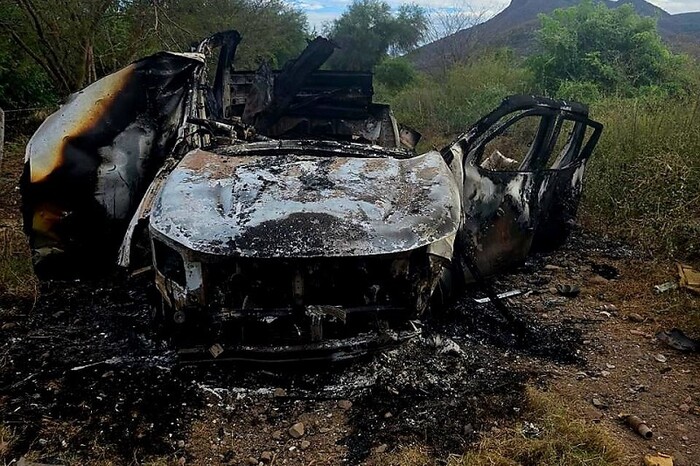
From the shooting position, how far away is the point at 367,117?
6.10 metres

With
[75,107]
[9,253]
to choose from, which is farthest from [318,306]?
[9,253]

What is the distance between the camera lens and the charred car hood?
2789mm

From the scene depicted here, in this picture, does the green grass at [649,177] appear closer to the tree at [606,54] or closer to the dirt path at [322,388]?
the dirt path at [322,388]

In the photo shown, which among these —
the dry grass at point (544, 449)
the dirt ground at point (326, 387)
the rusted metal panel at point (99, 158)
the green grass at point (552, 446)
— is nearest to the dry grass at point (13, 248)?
the dirt ground at point (326, 387)

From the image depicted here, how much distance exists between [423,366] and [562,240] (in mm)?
2549

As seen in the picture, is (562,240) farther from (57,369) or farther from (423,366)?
(57,369)

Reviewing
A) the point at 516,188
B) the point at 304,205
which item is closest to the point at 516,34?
the point at 516,188

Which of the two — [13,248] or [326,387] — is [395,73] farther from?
[326,387]

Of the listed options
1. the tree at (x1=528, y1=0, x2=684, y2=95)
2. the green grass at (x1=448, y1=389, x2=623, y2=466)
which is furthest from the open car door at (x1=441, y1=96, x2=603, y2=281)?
the tree at (x1=528, y1=0, x2=684, y2=95)

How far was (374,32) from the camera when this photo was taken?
66.5 feet

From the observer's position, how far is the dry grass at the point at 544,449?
2.51 metres

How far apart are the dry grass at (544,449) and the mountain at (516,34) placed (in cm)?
1144

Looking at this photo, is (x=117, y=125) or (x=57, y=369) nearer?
(x=57, y=369)

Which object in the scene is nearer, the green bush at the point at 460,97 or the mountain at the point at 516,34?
the green bush at the point at 460,97
